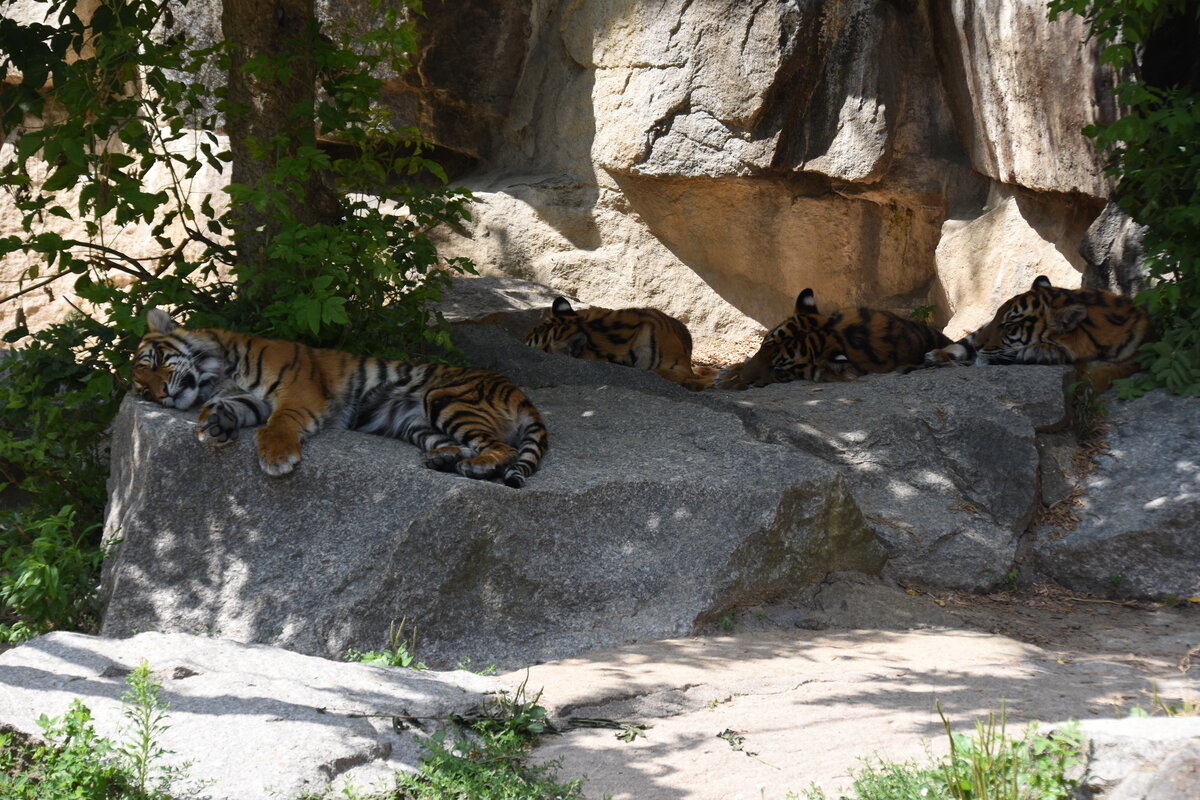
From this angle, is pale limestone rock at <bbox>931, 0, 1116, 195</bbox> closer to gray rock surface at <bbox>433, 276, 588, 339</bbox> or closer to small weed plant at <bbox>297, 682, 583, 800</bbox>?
gray rock surface at <bbox>433, 276, 588, 339</bbox>

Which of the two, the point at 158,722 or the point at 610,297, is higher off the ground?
the point at 610,297

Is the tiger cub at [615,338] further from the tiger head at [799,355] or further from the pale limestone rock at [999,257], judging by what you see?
the pale limestone rock at [999,257]

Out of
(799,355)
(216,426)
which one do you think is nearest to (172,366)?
(216,426)

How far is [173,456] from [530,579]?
1687mm

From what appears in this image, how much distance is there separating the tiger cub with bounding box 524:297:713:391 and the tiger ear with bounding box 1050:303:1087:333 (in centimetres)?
274

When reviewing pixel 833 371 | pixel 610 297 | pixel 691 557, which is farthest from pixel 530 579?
pixel 610 297

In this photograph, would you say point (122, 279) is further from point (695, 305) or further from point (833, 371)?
point (833, 371)

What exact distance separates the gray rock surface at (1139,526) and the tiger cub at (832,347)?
6.49 ft

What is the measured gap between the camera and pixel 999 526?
6.49 meters

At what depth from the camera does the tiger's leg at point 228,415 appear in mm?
5129

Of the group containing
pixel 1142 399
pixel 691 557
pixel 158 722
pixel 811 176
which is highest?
pixel 811 176

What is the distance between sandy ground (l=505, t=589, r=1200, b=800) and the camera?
3.69 metres

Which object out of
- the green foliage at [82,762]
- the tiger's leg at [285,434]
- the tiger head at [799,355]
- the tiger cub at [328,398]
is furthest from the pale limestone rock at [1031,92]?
the green foliage at [82,762]

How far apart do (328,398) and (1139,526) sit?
179 inches
